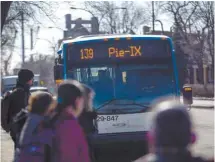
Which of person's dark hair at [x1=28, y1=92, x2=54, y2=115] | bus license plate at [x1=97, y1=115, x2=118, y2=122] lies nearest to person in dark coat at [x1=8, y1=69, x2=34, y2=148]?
person's dark hair at [x1=28, y1=92, x2=54, y2=115]

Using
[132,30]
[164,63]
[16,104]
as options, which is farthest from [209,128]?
[132,30]

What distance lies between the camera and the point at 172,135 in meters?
2.38

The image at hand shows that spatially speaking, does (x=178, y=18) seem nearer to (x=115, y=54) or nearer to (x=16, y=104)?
(x=115, y=54)

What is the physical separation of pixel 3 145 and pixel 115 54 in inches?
171

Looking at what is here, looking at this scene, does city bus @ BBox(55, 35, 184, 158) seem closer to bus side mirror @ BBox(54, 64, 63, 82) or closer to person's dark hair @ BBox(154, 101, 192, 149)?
bus side mirror @ BBox(54, 64, 63, 82)

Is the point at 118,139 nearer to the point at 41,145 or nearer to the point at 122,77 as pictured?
the point at 122,77

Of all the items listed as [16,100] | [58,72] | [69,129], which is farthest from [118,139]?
[69,129]

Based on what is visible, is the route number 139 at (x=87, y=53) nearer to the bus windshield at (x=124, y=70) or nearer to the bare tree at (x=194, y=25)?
the bus windshield at (x=124, y=70)

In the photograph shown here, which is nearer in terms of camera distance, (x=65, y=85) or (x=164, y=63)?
(x=65, y=85)

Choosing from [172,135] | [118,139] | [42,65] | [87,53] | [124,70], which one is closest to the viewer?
[172,135]

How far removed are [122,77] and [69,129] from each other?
6.94 meters

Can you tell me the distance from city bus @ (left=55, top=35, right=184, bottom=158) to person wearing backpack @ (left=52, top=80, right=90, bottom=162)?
6469 mm

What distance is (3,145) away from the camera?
13.5m

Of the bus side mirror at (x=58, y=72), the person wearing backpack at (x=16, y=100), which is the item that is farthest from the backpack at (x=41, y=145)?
the bus side mirror at (x=58, y=72)
